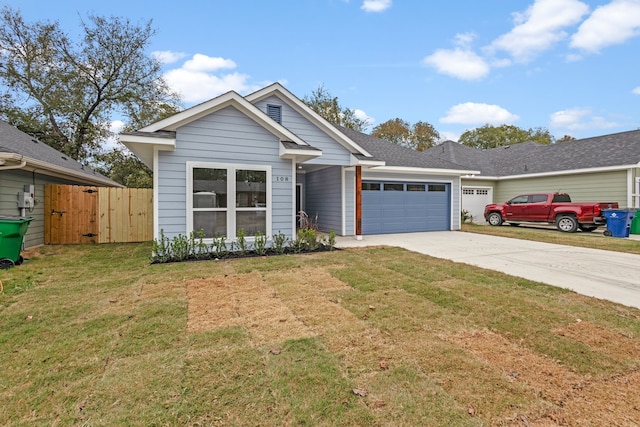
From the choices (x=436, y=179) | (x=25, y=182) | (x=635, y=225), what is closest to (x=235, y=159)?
(x=25, y=182)

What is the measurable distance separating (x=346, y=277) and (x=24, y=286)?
5.22 metres

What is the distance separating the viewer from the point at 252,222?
26.2 ft

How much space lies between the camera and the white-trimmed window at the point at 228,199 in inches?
290

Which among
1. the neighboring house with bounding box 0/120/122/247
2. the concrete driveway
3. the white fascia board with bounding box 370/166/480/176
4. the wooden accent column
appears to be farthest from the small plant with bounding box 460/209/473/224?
the neighboring house with bounding box 0/120/122/247

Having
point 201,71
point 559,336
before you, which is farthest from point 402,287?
point 201,71

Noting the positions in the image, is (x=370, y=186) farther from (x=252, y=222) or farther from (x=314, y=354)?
(x=314, y=354)

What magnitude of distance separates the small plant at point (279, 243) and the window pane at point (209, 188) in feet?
4.93

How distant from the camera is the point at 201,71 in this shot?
2166 centimetres

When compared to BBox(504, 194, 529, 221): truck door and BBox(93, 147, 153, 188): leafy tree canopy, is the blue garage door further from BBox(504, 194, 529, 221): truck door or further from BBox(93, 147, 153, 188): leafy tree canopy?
BBox(93, 147, 153, 188): leafy tree canopy

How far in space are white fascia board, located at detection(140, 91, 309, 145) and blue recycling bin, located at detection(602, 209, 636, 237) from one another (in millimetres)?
11871

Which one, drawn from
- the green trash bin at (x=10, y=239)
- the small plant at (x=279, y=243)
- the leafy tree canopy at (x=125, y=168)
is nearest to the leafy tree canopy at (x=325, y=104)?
the leafy tree canopy at (x=125, y=168)

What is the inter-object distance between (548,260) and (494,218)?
31.4 feet

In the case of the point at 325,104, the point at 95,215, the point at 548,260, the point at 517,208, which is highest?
the point at 325,104

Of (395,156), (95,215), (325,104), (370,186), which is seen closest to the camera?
(95,215)
